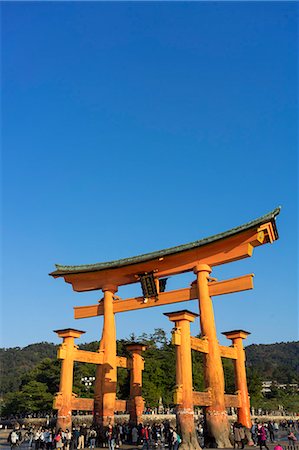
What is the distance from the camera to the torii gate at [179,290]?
693 inches

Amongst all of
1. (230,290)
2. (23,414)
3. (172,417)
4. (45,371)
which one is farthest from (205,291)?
Answer: (23,414)

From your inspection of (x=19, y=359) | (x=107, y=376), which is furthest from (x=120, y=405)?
(x=19, y=359)

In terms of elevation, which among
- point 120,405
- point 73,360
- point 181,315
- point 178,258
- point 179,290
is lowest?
point 120,405

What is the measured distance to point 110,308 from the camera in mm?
21219

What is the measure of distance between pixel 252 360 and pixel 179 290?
482ft

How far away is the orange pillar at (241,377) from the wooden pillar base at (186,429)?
4.77 m

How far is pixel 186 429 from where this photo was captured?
605 inches

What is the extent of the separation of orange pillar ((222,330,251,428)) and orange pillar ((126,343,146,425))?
192 inches

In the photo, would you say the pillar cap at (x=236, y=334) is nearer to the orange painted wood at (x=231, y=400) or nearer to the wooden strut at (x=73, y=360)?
the orange painted wood at (x=231, y=400)

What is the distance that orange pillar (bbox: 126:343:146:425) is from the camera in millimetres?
21047

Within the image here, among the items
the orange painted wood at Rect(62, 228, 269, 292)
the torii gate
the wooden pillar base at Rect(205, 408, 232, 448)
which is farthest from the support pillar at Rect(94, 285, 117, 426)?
the wooden pillar base at Rect(205, 408, 232, 448)

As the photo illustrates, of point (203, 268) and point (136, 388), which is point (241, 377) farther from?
point (203, 268)

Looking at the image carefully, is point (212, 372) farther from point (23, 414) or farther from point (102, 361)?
point (23, 414)

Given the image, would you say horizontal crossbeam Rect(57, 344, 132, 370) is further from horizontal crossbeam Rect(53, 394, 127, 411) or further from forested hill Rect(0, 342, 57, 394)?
forested hill Rect(0, 342, 57, 394)
